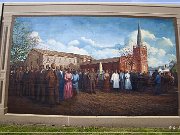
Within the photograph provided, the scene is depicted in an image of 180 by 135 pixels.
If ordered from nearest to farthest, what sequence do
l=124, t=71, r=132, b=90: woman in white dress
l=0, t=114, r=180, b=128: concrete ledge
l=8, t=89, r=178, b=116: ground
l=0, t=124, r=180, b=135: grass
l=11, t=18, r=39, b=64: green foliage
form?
l=0, t=124, r=180, b=135: grass, l=0, t=114, r=180, b=128: concrete ledge, l=8, t=89, r=178, b=116: ground, l=124, t=71, r=132, b=90: woman in white dress, l=11, t=18, r=39, b=64: green foliage

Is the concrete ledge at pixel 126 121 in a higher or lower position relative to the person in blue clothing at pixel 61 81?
lower

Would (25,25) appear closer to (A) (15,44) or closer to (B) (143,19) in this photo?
(A) (15,44)

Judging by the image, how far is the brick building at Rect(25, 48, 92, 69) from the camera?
34.6 feet

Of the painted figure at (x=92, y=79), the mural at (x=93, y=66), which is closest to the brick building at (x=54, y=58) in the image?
the mural at (x=93, y=66)

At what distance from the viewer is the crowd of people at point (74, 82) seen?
10.4 m

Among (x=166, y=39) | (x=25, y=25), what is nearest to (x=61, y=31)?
(x=25, y=25)

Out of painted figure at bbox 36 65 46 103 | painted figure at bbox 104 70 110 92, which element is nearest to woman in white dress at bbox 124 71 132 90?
painted figure at bbox 104 70 110 92

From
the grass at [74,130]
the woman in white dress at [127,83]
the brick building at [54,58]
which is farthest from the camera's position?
the brick building at [54,58]

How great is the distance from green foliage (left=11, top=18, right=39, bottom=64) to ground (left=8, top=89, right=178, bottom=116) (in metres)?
1.85

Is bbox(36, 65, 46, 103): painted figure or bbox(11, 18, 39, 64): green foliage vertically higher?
bbox(11, 18, 39, 64): green foliage

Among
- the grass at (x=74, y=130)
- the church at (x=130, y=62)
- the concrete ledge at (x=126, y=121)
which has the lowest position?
the grass at (x=74, y=130)

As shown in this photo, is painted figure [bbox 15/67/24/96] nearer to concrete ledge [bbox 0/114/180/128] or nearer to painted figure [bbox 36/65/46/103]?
painted figure [bbox 36/65/46/103]

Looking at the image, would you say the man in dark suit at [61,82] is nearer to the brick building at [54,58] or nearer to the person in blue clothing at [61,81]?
the person in blue clothing at [61,81]

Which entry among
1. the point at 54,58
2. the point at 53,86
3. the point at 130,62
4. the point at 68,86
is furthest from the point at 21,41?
the point at 130,62
